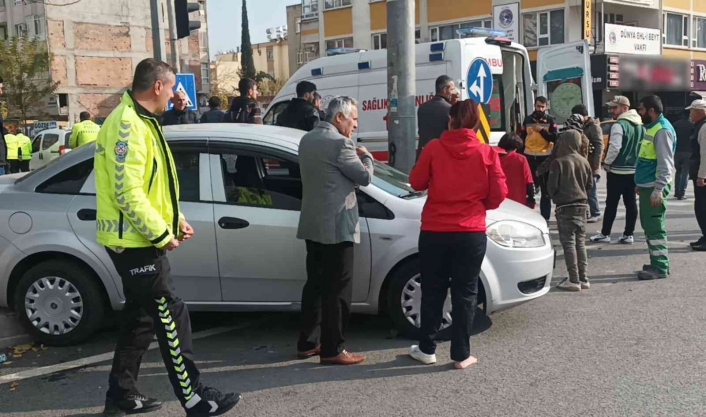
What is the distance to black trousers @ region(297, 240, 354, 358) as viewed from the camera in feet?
16.0

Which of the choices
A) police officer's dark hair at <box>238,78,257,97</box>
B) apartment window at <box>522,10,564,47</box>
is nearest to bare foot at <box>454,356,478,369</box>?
police officer's dark hair at <box>238,78,257,97</box>

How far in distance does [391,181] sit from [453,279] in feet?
4.60

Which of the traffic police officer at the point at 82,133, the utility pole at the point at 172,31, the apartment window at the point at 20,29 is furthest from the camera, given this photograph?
the apartment window at the point at 20,29

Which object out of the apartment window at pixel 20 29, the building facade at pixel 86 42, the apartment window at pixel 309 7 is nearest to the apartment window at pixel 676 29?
Result: the apartment window at pixel 309 7

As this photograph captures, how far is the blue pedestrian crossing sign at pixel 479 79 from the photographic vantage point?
986cm

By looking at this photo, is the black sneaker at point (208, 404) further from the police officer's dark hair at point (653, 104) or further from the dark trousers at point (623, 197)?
the dark trousers at point (623, 197)

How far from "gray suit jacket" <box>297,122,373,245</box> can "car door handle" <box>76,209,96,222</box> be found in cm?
176

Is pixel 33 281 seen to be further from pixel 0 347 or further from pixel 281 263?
pixel 281 263

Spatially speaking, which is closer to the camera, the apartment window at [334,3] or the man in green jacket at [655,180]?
the man in green jacket at [655,180]

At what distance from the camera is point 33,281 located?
5477 millimetres

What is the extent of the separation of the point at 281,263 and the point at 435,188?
139cm

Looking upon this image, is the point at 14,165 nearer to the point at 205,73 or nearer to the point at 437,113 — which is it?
the point at 437,113

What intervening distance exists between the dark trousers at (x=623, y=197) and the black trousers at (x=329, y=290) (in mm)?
5475

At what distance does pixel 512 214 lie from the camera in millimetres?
5703
